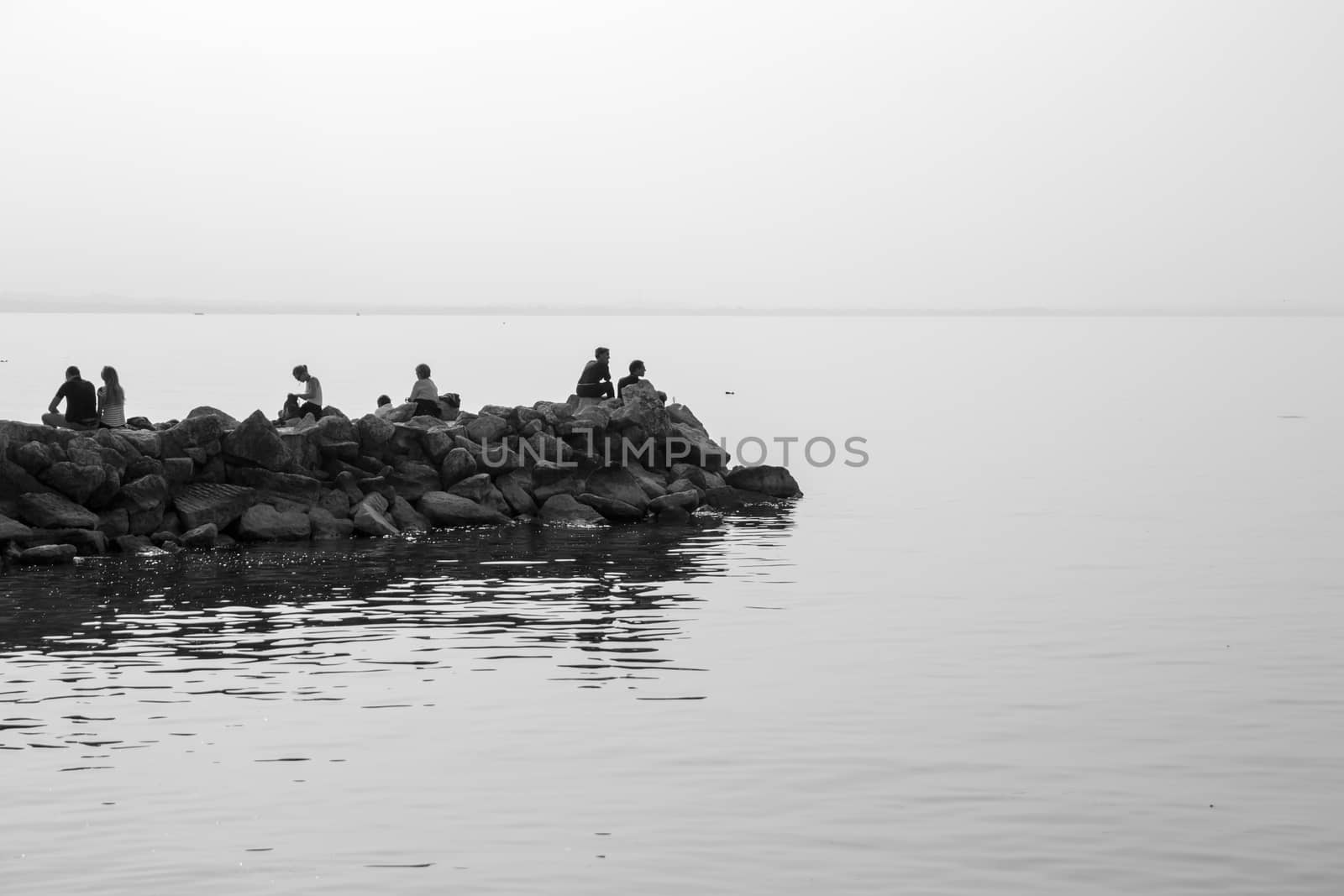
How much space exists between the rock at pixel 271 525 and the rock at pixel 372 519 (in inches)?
41.4

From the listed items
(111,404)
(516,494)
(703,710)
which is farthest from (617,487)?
(703,710)

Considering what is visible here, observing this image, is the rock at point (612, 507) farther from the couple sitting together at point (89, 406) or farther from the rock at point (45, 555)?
the rock at point (45, 555)

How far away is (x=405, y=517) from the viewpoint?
3170cm

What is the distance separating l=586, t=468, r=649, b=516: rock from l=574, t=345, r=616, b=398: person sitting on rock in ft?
11.7

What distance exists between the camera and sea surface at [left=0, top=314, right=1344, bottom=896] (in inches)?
493

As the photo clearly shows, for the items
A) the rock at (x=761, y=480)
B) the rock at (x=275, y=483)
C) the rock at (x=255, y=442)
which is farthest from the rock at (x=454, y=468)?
the rock at (x=761, y=480)

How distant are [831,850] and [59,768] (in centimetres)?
746

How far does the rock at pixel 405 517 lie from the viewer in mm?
31562

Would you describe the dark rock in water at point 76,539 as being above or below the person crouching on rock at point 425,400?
below

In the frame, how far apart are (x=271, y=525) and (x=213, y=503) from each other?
120 cm

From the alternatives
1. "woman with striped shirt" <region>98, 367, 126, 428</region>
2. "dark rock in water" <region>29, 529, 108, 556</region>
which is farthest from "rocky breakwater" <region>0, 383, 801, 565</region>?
"woman with striped shirt" <region>98, 367, 126, 428</region>

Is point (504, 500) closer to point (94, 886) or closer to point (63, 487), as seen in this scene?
point (63, 487)

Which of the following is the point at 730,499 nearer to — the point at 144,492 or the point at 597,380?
the point at 597,380

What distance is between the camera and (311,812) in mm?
13539
